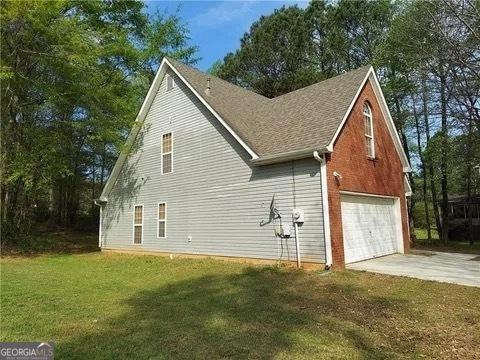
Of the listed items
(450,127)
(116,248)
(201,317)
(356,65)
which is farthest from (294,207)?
(356,65)

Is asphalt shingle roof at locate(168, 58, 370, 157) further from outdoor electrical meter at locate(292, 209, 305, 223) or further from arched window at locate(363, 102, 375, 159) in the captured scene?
outdoor electrical meter at locate(292, 209, 305, 223)

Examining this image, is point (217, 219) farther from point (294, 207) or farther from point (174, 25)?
point (174, 25)

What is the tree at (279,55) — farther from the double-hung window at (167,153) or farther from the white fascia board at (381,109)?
the double-hung window at (167,153)

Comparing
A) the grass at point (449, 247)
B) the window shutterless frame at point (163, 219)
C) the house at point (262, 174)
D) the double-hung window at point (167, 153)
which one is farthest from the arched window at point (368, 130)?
the window shutterless frame at point (163, 219)

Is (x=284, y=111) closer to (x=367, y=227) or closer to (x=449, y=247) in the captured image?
(x=367, y=227)

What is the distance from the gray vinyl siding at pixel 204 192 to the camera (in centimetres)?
1172

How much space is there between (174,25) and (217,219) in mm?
20049

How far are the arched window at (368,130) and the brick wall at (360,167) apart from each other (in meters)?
0.22

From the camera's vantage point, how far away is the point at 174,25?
29156mm

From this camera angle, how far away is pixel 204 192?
1486 centimetres

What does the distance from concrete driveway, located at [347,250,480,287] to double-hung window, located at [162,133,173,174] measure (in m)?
8.47

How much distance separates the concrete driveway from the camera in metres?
9.95

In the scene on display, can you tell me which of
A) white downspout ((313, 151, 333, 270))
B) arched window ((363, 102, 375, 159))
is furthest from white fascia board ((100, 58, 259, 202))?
arched window ((363, 102, 375, 159))

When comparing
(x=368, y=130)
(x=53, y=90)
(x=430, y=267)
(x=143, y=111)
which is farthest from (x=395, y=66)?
(x=53, y=90)
